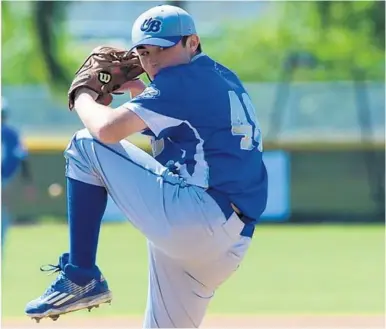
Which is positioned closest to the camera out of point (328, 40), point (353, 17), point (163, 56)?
point (163, 56)

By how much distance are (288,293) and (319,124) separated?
943 cm

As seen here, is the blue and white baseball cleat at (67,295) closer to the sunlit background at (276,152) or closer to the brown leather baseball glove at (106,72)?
the brown leather baseball glove at (106,72)

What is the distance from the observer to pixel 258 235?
1477cm

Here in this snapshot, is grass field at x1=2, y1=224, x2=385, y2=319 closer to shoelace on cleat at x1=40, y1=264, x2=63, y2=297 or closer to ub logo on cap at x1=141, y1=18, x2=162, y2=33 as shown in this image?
shoelace on cleat at x1=40, y1=264, x2=63, y2=297

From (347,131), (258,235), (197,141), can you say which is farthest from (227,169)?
(347,131)

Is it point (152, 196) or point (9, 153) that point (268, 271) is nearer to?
point (9, 153)

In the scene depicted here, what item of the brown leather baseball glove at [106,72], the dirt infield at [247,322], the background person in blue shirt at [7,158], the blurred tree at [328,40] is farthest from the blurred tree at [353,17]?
the brown leather baseball glove at [106,72]

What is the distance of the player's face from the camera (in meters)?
3.85

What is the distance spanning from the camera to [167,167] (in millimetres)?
3869

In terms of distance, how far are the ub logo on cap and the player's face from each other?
0.22ft

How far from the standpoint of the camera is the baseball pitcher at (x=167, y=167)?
3.75 metres

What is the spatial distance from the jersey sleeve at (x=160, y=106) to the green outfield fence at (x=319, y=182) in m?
13.3

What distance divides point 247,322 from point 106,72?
4.38 m

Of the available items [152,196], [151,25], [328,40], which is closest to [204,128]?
[152,196]
